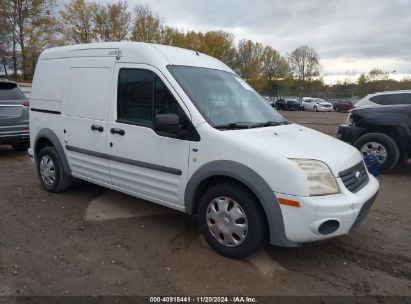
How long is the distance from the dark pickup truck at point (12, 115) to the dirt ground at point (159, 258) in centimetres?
343

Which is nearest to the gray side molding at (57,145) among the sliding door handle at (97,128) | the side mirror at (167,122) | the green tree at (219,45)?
the sliding door handle at (97,128)

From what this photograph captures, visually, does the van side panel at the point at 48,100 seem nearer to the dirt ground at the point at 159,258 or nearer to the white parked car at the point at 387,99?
the dirt ground at the point at 159,258

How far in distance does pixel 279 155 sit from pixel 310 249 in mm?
1276

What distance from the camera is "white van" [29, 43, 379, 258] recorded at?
3229 mm

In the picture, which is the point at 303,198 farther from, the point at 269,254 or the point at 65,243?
the point at 65,243

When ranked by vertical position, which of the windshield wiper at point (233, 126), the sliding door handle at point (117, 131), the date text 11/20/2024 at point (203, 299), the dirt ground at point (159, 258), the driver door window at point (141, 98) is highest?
the driver door window at point (141, 98)

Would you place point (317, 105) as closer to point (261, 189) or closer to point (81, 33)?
point (81, 33)

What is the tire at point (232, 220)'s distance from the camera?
133 inches

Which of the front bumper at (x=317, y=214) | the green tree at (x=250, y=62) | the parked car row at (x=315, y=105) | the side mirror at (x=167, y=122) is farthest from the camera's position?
the green tree at (x=250, y=62)

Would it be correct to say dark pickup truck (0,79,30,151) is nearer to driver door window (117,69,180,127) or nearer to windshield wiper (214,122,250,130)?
driver door window (117,69,180,127)

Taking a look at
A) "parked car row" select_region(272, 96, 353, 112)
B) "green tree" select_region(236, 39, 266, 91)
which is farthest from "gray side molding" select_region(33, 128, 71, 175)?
"green tree" select_region(236, 39, 266, 91)

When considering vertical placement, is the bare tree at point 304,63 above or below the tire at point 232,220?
above

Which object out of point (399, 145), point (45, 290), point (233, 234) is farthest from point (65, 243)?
point (399, 145)

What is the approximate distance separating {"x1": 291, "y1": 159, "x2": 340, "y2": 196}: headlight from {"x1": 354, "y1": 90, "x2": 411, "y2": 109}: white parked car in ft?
17.4
